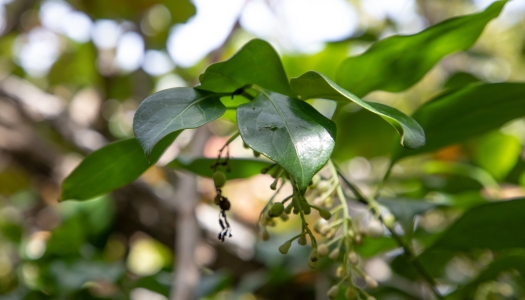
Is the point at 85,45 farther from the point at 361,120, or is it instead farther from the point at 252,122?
the point at 252,122

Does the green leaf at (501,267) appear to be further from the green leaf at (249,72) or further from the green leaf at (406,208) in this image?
the green leaf at (249,72)

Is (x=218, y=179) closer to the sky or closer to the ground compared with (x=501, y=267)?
closer to the sky

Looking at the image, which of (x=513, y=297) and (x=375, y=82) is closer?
(x=375, y=82)

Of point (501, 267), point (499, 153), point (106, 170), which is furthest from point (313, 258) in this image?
point (499, 153)

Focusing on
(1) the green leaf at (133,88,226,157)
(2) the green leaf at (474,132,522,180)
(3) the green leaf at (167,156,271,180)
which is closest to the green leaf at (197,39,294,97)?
(1) the green leaf at (133,88,226,157)

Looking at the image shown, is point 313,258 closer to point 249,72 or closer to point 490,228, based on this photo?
point 249,72

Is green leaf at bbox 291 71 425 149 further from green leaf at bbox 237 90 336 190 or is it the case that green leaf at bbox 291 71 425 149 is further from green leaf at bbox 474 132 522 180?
green leaf at bbox 474 132 522 180

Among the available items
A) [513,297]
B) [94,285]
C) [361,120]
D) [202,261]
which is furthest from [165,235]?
[513,297]
